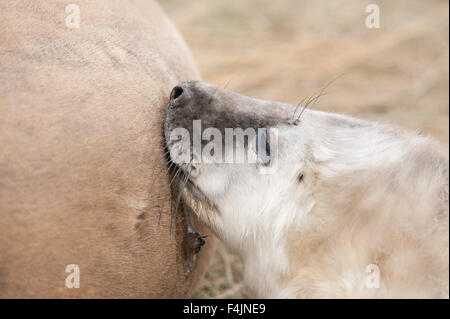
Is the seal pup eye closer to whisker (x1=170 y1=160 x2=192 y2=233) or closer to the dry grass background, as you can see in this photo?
whisker (x1=170 y1=160 x2=192 y2=233)

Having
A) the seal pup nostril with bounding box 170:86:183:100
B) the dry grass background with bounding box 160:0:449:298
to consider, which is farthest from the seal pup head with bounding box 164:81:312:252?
the dry grass background with bounding box 160:0:449:298

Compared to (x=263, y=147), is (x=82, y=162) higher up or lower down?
lower down

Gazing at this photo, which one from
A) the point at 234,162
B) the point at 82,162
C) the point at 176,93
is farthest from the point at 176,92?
the point at 82,162

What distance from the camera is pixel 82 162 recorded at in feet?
4.06

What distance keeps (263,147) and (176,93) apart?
0.30 m

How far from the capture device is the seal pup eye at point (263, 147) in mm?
1574

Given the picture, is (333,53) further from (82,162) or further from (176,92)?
(82,162)

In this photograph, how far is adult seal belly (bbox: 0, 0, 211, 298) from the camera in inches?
46.7

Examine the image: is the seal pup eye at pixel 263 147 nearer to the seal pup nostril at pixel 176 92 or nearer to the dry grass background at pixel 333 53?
the seal pup nostril at pixel 176 92

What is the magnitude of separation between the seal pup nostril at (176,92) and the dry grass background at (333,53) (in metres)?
1.58

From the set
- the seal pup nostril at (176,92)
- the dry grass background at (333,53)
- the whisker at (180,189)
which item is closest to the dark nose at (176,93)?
the seal pup nostril at (176,92)

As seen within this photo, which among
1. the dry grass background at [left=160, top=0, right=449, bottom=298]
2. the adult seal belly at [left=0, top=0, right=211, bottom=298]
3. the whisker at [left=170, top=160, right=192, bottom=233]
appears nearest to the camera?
the adult seal belly at [left=0, top=0, right=211, bottom=298]

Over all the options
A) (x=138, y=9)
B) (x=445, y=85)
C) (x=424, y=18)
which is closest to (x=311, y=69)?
(x=445, y=85)
